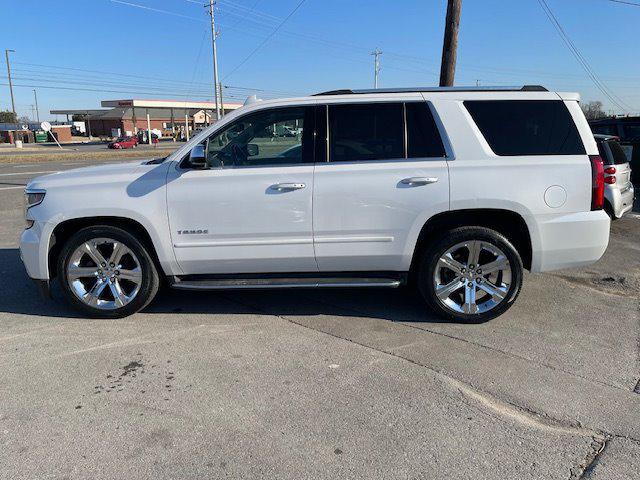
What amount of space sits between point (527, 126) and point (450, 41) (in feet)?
22.7

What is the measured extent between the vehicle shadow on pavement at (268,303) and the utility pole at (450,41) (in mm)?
6702

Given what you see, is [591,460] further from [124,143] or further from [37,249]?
[124,143]

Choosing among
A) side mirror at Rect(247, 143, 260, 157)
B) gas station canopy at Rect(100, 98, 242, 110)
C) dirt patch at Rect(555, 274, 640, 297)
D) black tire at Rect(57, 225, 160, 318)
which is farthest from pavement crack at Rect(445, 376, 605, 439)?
gas station canopy at Rect(100, 98, 242, 110)

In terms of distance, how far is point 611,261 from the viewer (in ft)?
21.5

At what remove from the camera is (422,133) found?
4402 mm

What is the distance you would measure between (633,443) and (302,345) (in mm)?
2275

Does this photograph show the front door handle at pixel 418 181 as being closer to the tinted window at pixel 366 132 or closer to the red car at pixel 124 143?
the tinted window at pixel 366 132

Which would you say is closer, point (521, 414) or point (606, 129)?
point (521, 414)

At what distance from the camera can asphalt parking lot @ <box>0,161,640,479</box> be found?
2.70m

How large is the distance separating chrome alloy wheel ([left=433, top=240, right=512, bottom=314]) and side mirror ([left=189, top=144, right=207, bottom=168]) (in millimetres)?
2163

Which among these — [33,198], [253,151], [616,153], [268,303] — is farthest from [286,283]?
Answer: [616,153]

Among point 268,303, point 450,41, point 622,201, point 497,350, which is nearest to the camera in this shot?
point 497,350

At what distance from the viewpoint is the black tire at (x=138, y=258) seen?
14.6ft

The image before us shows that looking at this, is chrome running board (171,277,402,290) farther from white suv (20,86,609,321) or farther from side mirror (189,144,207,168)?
side mirror (189,144,207,168)
